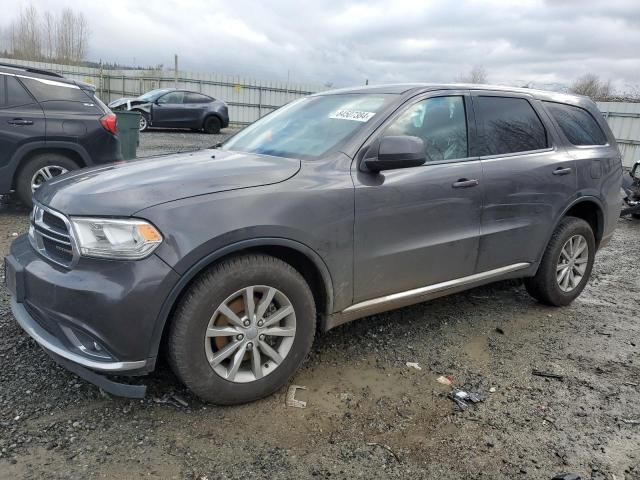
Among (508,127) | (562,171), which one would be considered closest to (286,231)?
(508,127)

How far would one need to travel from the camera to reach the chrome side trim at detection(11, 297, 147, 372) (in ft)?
8.04

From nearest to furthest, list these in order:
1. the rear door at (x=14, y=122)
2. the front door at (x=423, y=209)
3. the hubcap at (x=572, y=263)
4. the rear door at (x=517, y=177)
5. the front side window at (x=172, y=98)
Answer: the front door at (x=423, y=209) → the rear door at (x=517, y=177) → the hubcap at (x=572, y=263) → the rear door at (x=14, y=122) → the front side window at (x=172, y=98)

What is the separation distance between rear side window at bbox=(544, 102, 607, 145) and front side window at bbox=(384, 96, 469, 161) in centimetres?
114

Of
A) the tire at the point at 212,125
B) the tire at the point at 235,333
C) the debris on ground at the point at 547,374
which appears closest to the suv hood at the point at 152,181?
the tire at the point at 235,333

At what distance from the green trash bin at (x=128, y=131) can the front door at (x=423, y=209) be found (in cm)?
693

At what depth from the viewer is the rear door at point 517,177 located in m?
3.72

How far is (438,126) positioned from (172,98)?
15645 millimetres

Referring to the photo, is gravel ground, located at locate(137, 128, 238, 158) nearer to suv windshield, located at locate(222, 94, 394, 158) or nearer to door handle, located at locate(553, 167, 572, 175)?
suv windshield, located at locate(222, 94, 394, 158)

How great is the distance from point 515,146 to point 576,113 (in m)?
1.03

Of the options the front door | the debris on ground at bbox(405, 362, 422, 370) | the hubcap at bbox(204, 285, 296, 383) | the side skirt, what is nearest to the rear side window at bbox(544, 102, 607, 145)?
the front door

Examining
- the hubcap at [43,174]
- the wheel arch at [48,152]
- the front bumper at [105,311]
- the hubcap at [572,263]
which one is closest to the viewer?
the front bumper at [105,311]

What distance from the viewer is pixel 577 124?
14.7 ft

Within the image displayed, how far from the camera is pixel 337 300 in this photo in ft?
10.0

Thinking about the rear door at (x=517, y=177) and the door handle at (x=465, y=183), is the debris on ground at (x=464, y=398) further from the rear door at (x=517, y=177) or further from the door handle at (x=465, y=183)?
the door handle at (x=465, y=183)
